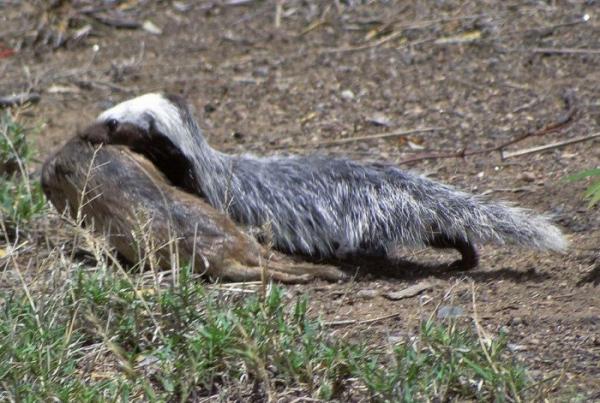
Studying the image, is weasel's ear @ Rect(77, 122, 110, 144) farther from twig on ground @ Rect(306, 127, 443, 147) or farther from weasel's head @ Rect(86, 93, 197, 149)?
twig on ground @ Rect(306, 127, 443, 147)

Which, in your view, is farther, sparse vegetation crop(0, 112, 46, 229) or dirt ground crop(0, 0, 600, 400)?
sparse vegetation crop(0, 112, 46, 229)

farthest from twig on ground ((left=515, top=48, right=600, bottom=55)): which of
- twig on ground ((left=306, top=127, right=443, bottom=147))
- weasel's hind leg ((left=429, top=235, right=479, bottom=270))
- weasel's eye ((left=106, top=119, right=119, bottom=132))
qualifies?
weasel's eye ((left=106, top=119, right=119, bottom=132))

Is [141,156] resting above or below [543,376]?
above

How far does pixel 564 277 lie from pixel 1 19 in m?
4.79

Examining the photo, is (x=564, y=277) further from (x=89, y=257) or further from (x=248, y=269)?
(x=89, y=257)

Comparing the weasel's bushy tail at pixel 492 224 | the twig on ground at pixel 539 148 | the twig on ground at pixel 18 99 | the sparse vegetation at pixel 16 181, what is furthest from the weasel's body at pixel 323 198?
the twig on ground at pixel 18 99

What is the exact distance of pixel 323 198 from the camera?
452 centimetres

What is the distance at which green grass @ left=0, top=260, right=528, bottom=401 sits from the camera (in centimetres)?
338

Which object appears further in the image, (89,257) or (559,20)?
(559,20)

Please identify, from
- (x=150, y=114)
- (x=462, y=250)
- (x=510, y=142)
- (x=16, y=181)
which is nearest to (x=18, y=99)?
(x=16, y=181)

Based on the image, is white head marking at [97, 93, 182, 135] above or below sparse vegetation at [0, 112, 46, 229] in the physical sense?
above

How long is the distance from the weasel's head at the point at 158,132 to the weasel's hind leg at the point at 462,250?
103cm

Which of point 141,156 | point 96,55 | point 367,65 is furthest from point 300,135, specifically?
point 96,55

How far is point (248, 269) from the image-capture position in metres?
4.29
